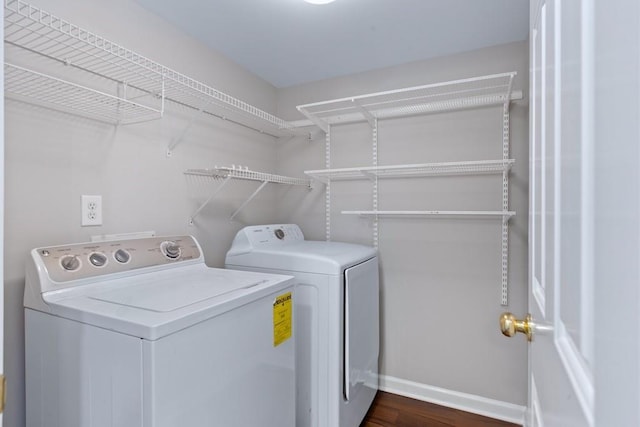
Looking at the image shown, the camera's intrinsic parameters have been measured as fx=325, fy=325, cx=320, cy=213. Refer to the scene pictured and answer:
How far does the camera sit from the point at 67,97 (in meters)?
1.29

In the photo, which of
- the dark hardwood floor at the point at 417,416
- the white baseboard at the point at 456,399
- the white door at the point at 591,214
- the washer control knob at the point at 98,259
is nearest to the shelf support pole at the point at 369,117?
the white door at the point at 591,214

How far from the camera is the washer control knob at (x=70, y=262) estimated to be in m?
1.17

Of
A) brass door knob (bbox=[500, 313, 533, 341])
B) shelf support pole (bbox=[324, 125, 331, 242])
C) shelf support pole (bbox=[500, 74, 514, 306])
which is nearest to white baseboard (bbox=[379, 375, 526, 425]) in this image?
shelf support pole (bbox=[500, 74, 514, 306])

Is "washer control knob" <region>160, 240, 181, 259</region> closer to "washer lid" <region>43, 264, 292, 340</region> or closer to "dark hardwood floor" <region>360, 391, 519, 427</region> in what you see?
"washer lid" <region>43, 264, 292, 340</region>

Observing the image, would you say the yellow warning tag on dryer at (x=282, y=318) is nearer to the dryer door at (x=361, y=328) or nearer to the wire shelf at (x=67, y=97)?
the dryer door at (x=361, y=328)

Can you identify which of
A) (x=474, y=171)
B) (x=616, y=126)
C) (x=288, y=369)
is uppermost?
(x=474, y=171)

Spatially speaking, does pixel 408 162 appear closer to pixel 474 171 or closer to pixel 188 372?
pixel 474 171

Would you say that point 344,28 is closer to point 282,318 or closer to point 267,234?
point 267,234

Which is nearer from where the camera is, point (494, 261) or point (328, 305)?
point (328, 305)

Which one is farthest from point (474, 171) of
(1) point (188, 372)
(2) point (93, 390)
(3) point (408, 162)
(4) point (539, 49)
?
(2) point (93, 390)

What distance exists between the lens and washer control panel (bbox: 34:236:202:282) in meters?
1.15

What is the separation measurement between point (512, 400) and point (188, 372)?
6.57 ft

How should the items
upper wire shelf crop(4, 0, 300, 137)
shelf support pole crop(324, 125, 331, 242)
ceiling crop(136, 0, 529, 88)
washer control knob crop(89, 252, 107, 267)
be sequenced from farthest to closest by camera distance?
shelf support pole crop(324, 125, 331, 242) → ceiling crop(136, 0, 529, 88) → washer control knob crop(89, 252, 107, 267) → upper wire shelf crop(4, 0, 300, 137)

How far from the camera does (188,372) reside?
93 cm
